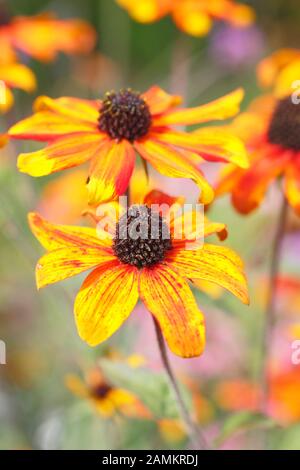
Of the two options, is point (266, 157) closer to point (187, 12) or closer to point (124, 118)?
point (124, 118)

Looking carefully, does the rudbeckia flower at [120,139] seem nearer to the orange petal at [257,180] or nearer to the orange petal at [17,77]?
the orange petal at [257,180]

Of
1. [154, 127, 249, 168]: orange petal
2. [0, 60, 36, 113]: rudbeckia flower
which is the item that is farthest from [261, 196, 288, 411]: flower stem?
[0, 60, 36, 113]: rudbeckia flower

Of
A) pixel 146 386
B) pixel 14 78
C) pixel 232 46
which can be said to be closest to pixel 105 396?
pixel 146 386

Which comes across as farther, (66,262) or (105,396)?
(105,396)

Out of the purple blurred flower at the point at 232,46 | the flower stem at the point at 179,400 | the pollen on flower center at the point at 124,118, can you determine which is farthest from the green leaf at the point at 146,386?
the purple blurred flower at the point at 232,46

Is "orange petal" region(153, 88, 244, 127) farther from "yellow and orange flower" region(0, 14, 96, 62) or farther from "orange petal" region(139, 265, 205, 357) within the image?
"yellow and orange flower" region(0, 14, 96, 62)

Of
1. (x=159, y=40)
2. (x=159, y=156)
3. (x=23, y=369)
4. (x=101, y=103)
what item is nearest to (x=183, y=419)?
(x=159, y=156)

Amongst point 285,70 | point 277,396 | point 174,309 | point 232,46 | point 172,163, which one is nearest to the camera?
point 174,309
